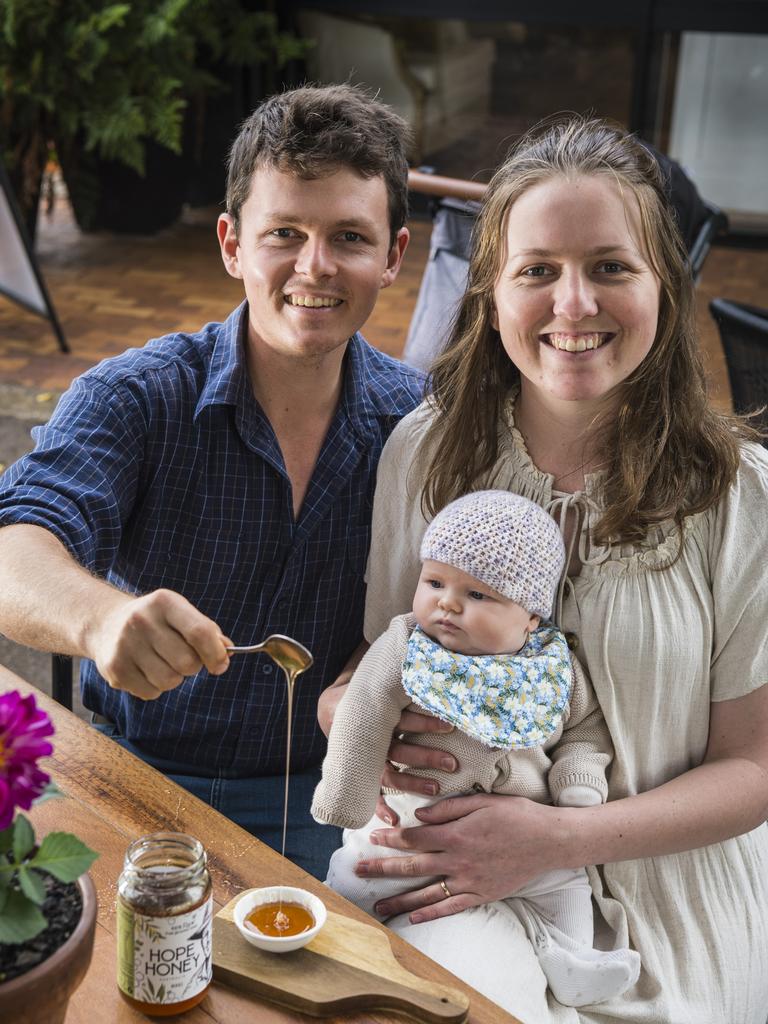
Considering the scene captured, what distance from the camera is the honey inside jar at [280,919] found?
1.35m

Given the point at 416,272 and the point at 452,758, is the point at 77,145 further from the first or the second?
the point at 452,758

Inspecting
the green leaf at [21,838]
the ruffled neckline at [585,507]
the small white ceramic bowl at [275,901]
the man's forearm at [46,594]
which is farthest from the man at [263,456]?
the green leaf at [21,838]

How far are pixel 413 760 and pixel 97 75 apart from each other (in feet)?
17.4

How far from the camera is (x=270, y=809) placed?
6.83 feet

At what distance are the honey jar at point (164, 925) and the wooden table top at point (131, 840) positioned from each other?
0.03 meters

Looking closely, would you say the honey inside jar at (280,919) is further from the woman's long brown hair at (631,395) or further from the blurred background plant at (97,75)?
the blurred background plant at (97,75)

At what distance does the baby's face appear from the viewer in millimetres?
1742

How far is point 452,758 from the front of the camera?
175 centimetres

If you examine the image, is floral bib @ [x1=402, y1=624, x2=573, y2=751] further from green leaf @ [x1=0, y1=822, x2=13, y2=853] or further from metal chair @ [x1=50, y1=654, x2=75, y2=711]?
green leaf @ [x1=0, y1=822, x2=13, y2=853]

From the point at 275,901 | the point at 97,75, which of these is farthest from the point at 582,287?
the point at 97,75

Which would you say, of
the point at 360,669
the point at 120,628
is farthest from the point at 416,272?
the point at 120,628

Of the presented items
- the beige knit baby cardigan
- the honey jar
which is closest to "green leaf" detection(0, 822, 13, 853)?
the honey jar

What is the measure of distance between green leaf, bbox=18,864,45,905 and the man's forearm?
1.62ft

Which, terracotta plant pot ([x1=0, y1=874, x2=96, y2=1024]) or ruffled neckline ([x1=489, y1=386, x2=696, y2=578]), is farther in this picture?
ruffled neckline ([x1=489, y1=386, x2=696, y2=578])
